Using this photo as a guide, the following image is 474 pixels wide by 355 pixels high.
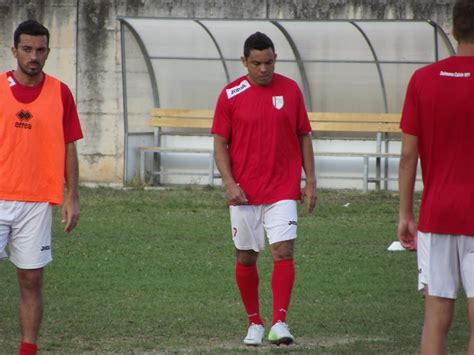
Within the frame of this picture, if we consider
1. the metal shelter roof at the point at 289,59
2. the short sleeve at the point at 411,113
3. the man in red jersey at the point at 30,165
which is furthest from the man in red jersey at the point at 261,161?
the metal shelter roof at the point at 289,59

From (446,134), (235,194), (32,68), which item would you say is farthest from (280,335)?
(446,134)

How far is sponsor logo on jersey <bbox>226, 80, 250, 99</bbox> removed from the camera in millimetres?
9797

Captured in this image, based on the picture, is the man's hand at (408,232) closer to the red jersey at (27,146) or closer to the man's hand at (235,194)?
the red jersey at (27,146)

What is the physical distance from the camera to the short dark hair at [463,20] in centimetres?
636

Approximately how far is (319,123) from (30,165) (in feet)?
51.4

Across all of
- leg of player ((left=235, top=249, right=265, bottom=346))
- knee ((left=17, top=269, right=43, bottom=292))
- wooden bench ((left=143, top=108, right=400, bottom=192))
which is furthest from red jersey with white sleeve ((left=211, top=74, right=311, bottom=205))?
wooden bench ((left=143, top=108, right=400, bottom=192))

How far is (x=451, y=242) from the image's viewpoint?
6.57 metres

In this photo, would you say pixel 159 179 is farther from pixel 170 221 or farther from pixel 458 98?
pixel 458 98

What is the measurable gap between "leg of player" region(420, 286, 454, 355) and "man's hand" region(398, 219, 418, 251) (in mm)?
287

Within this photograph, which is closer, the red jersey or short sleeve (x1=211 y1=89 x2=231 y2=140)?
the red jersey

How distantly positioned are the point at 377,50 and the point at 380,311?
1370cm

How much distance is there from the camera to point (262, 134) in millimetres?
9711

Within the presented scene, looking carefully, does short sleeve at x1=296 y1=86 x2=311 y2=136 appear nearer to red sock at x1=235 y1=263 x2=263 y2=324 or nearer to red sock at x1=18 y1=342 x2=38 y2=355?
red sock at x1=235 y1=263 x2=263 y2=324

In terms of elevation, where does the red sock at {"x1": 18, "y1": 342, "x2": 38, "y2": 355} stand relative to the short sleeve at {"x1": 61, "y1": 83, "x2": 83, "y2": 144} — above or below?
below
